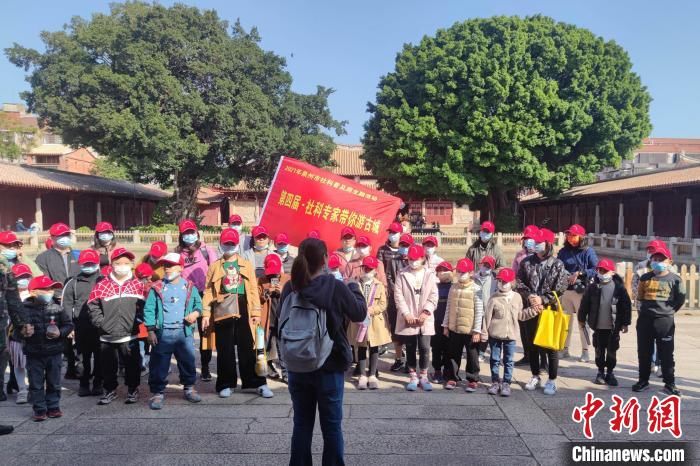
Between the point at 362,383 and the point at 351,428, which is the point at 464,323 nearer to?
the point at 362,383

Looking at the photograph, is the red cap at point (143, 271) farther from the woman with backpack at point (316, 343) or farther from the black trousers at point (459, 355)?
the black trousers at point (459, 355)

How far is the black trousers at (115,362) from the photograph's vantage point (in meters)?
5.05

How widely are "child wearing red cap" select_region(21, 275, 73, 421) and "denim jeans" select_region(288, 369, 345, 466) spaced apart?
2.79 metres

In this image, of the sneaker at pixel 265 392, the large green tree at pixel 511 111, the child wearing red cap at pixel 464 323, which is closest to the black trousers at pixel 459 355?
the child wearing red cap at pixel 464 323

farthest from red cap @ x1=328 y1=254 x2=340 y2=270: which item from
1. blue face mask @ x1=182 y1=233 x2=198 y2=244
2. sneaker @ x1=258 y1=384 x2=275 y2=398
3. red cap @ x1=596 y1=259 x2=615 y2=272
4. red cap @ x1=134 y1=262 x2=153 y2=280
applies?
red cap @ x1=596 y1=259 x2=615 y2=272

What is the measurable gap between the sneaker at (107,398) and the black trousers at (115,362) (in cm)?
4

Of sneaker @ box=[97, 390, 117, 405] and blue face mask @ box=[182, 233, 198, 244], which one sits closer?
sneaker @ box=[97, 390, 117, 405]

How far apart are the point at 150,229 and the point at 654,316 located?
25243mm

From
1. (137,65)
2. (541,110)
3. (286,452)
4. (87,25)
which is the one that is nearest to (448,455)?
(286,452)

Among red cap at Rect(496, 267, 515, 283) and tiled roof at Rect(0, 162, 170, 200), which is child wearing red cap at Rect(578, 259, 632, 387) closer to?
red cap at Rect(496, 267, 515, 283)

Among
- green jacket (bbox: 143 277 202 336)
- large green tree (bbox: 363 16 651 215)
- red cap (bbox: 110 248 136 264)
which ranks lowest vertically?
green jacket (bbox: 143 277 202 336)

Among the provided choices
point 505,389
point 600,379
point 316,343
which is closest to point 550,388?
point 505,389

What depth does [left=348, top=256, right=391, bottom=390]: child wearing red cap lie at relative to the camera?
552cm

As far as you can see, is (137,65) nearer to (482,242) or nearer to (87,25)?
(87,25)
